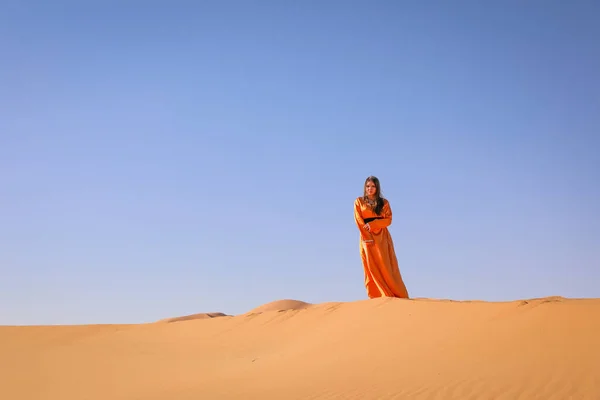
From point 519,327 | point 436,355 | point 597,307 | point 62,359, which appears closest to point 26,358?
point 62,359

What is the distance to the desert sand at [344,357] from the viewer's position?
8.32 meters

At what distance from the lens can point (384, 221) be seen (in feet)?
45.8

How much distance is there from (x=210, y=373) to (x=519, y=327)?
211 inches

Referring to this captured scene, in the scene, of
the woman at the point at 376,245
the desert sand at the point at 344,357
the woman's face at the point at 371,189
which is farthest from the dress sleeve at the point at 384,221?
the desert sand at the point at 344,357

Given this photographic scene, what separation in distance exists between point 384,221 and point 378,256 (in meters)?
0.77

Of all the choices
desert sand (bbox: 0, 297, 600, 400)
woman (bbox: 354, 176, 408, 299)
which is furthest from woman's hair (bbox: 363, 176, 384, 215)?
desert sand (bbox: 0, 297, 600, 400)

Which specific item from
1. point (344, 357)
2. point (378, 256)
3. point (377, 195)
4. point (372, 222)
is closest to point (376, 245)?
point (378, 256)

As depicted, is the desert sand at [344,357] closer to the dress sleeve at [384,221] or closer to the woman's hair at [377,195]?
the dress sleeve at [384,221]

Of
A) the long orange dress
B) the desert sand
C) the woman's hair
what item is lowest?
the desert sand

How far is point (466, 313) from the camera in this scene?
10859mm

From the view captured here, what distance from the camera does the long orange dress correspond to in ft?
45.5

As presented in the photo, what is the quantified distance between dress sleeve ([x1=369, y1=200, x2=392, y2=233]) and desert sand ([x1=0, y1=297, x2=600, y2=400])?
68.0 inches

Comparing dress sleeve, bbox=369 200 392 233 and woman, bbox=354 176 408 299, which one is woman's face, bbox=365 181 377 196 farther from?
dress sleeve, bbox=369 200 392 233

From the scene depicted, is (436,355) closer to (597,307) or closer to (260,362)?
(597,307)
